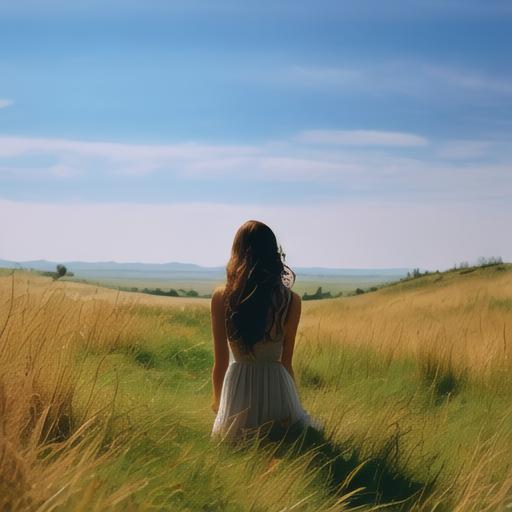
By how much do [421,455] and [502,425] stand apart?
1.03m

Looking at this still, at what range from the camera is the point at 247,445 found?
4.35 m

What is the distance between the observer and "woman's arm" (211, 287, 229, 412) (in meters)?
4.64

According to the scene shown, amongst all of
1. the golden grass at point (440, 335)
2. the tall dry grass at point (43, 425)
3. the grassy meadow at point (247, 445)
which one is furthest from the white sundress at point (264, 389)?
the golden grass at point (440, 335)

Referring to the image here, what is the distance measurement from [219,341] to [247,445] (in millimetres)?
644

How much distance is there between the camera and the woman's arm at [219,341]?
4637 mm

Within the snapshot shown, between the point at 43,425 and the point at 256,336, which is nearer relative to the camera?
the point at 43,425

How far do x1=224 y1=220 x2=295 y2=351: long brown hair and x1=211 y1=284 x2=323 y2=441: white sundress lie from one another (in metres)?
0.07

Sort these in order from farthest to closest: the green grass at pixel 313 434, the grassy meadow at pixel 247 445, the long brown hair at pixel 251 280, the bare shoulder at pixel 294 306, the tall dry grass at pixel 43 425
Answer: the bare shoulder at pixel 294 306 → the long brown hair at pixel 251 280 → the green grass at pixel 313 434 → the grassy meadow at pixel 247 445 → the tall dry grass at pixel 43 425

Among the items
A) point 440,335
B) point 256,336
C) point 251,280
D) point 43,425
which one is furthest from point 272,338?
point 440,335

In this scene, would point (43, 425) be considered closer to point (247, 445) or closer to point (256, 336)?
point (247, 445)

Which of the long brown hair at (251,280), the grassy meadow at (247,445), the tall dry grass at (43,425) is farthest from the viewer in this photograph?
the long brown hair at (251,280)

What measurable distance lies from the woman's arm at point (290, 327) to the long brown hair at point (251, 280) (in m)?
0.14

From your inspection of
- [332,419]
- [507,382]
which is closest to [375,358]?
[507,382]

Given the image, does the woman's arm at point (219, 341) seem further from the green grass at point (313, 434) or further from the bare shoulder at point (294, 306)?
the bare shoulder at point (294, 306)
